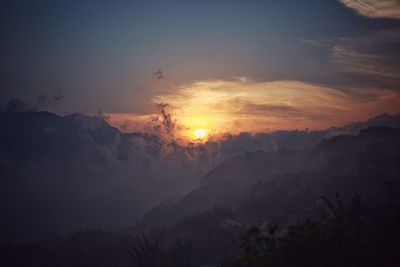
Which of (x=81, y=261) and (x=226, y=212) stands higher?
(x=226, y=212)

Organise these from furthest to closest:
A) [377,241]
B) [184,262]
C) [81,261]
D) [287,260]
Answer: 1. [81,261]
2. [184,262]
3. [377,241]
4. [287,260]

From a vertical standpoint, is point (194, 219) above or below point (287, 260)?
below

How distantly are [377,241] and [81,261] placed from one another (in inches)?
2630

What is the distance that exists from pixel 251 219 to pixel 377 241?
6352 centimetres

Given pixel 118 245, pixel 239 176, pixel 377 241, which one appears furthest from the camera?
pixel 239 176

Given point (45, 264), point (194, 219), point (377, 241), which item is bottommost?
point (45, 264)

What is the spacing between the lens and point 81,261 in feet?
301

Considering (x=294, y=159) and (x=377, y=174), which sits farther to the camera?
(x=294, y=159)

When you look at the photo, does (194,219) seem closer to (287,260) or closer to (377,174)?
(377,174)

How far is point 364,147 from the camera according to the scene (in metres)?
142

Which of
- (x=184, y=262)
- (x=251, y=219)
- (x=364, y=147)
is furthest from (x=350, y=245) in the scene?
(x=364, y=147)

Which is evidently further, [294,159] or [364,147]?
[294,159]

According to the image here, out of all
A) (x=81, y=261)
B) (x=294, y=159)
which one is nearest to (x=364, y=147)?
(x=294, y=159)

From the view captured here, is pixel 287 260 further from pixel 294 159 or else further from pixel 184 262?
pixel 294 159
